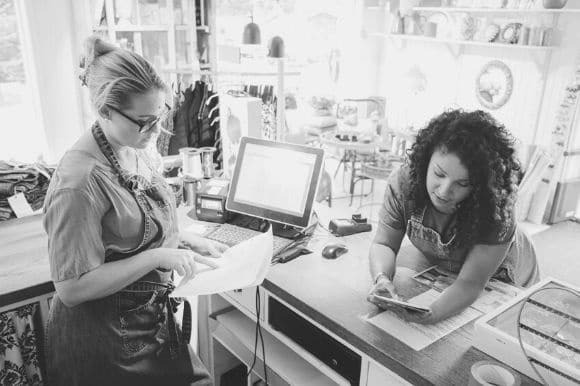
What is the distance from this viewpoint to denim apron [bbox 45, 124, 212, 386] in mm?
1255

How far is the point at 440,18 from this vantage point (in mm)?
5379

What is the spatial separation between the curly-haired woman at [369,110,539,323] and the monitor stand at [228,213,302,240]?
36 centimetres

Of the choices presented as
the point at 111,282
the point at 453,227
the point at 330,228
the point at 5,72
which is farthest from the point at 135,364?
the point at 5,72

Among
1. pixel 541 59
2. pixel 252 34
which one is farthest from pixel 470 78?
pixel 252 34

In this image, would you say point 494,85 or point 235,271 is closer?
point 235,271

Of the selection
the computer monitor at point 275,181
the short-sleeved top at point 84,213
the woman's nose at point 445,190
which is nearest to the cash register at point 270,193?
the computer monitor at point 275,181

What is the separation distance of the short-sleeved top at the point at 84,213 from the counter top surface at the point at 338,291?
1.45ft

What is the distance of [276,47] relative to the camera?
2332 millimetres

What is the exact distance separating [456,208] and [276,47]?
132 centimetres

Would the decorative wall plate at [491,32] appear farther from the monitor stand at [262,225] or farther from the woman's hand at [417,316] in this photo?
the woman's hand at [417,316]

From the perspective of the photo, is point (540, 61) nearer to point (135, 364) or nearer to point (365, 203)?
point (365, 203)

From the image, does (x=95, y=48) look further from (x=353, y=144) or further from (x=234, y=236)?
(x=353, y=144)

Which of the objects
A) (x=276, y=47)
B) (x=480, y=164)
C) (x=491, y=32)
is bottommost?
(x=480, y=164)

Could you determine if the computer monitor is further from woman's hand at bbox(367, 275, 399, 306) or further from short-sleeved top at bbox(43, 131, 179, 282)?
short-sleeved top at bbox(43, 131, 179, 282)
